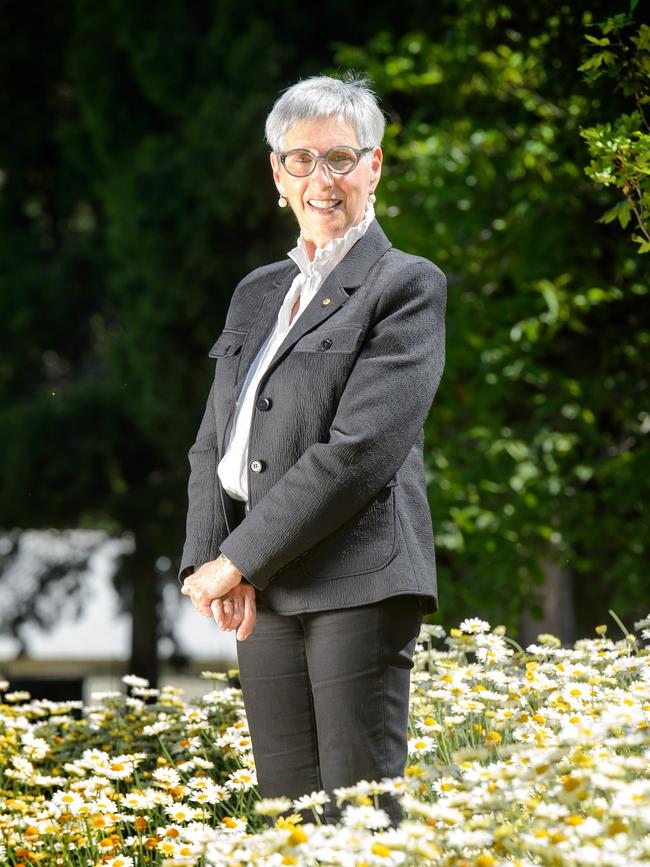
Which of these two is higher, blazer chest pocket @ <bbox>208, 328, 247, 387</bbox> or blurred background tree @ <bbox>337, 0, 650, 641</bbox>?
blurred background tree @ <bbox>337, 0, 650, 641</bbox>

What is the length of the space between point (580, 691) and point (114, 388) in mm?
9231

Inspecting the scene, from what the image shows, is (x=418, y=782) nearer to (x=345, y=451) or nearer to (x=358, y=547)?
(x=358, y=547)

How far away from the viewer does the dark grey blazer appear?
2398 millimetres

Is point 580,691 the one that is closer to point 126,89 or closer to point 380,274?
point 380,274

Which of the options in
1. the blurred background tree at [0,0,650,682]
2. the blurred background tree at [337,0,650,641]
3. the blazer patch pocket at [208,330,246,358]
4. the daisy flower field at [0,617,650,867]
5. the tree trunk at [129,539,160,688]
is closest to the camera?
the daisy flower field at [0,617,650,867]

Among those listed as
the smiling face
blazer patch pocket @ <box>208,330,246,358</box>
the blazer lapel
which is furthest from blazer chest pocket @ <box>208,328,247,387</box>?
the smiling face

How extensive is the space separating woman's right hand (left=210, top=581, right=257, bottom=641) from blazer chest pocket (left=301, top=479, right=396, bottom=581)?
0.44ft

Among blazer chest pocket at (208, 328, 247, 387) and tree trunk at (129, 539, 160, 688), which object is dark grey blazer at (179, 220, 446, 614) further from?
tree trunk at (129, 539, 160, 688)

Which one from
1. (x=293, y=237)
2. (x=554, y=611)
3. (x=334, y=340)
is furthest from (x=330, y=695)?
(x=293, y=237)

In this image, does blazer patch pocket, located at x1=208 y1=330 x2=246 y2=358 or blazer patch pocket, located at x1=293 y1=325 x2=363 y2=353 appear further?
blazer patch pocket, located at x1=208 y1=330 x2=246 y2=358

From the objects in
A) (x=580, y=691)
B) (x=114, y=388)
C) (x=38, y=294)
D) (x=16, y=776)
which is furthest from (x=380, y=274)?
(x=38, y=294)

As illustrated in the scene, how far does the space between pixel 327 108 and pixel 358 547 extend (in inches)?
35.5

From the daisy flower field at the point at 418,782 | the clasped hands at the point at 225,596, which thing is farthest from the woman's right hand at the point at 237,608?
the daisy flower field at the point at 418,782

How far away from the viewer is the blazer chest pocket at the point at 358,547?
244cm
